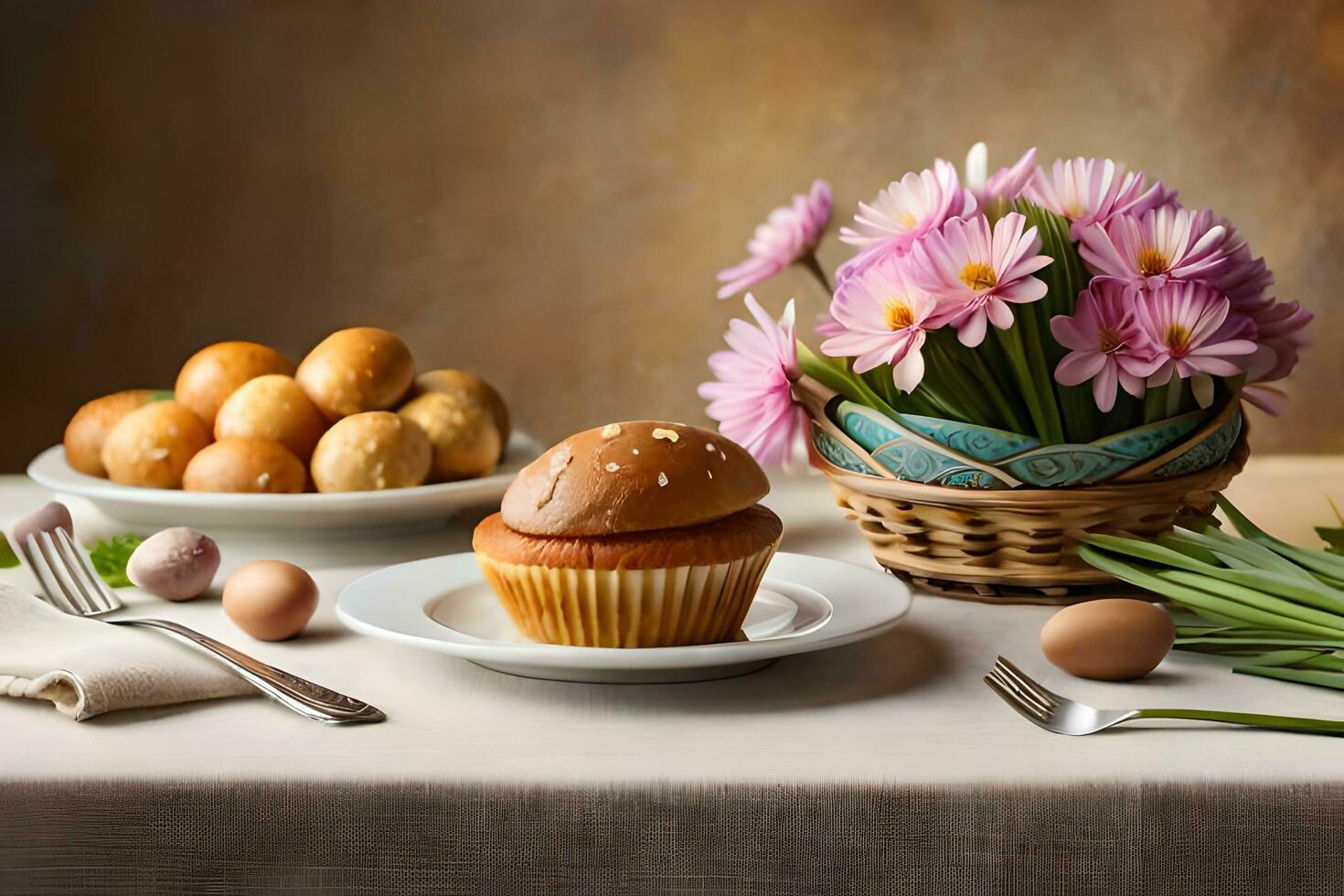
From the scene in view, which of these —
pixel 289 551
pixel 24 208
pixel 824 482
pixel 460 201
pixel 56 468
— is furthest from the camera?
pixel 460 201

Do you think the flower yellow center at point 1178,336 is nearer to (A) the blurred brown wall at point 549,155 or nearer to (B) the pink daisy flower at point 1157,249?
(B) the pink daisy flower at point 1157,249

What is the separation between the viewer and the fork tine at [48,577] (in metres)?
1.03

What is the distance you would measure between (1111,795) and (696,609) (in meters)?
0.28

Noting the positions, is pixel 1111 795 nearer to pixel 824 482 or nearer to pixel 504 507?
pixel 504 507

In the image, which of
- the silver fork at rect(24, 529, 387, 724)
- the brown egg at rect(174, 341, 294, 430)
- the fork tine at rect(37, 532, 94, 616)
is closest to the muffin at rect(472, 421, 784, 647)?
the silver fork at rect(24, 529, 387, 724)

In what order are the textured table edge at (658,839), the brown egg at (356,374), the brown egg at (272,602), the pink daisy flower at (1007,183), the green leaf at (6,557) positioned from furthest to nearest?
the brown egg at (356,374), the green leaf at (6,557), the pink daisy flower at (1007,183), the brown egg at (272,602), the textured table edge at (658,839)

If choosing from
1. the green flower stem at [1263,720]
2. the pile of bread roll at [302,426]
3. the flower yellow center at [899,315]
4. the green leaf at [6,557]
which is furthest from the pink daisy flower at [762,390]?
the green leaf at [6,557]

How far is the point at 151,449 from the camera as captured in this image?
1271 mm

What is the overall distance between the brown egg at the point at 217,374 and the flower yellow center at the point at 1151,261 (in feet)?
2.73

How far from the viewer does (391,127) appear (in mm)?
3119

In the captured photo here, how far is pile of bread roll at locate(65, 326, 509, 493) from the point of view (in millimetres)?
1243

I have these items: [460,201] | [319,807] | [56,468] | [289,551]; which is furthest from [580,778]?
[460,201]

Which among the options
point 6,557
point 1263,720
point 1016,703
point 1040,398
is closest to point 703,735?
point 1016,703

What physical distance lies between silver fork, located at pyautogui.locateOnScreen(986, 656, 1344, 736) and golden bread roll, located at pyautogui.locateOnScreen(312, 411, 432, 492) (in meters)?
0.64
